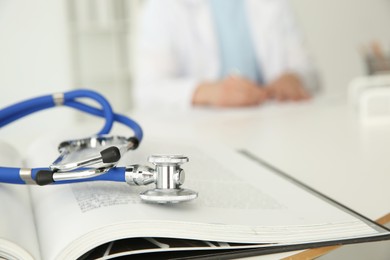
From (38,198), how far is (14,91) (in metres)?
3.03

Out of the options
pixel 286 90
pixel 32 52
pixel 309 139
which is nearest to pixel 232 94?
pixel 286 90

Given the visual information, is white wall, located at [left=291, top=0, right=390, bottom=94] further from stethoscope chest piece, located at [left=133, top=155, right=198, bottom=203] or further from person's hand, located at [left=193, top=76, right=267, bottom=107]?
stethoscope chest piece, located at [left=133, top=155, right=198, bottom=203]

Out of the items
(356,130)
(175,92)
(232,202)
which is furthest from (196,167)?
(175,92)

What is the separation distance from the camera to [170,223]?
0.42 metres

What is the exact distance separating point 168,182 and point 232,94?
1.02m

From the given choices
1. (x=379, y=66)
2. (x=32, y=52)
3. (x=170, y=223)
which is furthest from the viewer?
(x=32, y=52)

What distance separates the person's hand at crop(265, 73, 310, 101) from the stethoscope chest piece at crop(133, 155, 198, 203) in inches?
45.4

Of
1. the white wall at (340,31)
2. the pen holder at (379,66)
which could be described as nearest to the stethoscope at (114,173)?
the pen holder at (379,66)

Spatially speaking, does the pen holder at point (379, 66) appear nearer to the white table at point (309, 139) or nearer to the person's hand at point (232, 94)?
the white table at point (309, 139)

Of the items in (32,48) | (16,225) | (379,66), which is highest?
(32,48)

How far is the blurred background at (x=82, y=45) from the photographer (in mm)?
3410

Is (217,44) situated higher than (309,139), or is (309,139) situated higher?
(217,44)

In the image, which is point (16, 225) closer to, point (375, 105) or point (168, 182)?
point (168, 182)

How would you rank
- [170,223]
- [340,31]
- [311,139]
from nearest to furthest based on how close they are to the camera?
[170,223]
[311,139]
[340,31]
